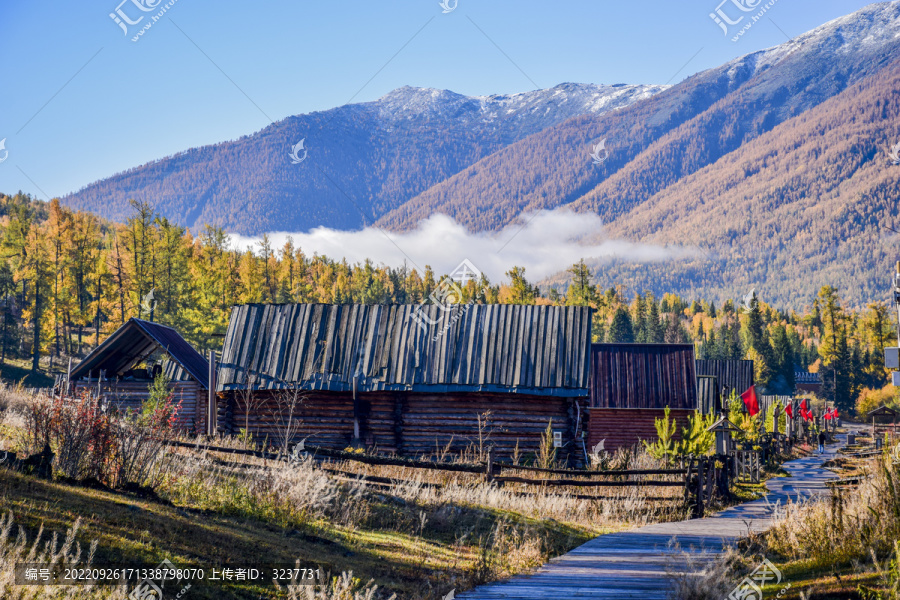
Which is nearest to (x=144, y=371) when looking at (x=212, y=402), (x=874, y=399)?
(x=212, y=402)

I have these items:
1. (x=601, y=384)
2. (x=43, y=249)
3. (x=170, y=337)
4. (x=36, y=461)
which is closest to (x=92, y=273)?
→ (x=43, y=249)

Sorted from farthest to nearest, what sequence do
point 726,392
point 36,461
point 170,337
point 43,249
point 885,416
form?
point 885,416
point 43,249
point 726,392
point 170,337
point 36,461

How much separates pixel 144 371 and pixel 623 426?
79.7 feet

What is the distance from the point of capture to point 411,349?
Answer: 28.8m

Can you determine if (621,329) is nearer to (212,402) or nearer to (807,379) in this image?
(807,379)

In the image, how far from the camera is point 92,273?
2662 inches

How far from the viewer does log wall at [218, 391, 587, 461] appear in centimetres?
2767

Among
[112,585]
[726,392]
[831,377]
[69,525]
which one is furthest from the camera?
[831,377]

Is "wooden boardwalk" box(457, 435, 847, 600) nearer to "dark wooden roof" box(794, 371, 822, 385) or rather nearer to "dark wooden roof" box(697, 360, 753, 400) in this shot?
"dark wooden roof" box(697, 360, 753, 400)

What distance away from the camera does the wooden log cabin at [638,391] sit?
136ft

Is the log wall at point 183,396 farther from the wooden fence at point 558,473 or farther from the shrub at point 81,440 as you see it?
the shrub at point 81,440

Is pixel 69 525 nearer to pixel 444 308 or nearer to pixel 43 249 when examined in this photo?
pixel 444 308

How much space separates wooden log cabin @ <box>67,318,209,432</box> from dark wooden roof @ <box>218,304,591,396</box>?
160 inches

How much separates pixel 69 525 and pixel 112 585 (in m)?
1.34
